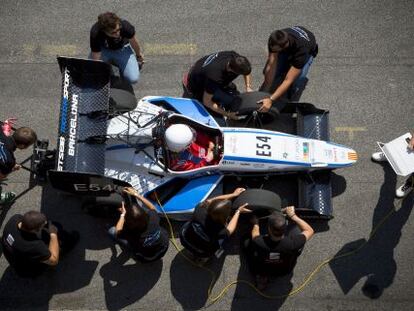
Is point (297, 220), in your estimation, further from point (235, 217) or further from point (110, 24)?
point (110, 24)

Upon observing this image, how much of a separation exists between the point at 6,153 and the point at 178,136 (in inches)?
87.0

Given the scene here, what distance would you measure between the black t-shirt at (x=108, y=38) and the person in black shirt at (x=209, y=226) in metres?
2.83

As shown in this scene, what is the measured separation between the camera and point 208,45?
25.1 feet

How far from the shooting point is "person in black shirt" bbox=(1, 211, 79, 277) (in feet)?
16.4

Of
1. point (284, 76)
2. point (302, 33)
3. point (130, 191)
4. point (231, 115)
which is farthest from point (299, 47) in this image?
point (130, 191)

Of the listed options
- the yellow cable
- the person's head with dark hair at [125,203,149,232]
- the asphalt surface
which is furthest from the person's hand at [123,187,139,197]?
the asphalt surface

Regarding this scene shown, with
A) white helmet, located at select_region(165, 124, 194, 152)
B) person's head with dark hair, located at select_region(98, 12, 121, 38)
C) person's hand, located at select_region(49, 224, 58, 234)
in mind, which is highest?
person's head with dark hair, located at select_region(98, 12, 121, 38)

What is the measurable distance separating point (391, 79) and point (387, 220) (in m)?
2.49

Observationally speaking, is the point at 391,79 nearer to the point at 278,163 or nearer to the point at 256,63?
the point at 256,63

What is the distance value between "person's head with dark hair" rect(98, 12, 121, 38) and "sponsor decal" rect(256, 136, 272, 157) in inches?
97.5

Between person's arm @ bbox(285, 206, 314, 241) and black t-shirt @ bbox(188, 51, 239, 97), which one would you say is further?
black t-shirt @ bbox(188, 51, 239, 97)

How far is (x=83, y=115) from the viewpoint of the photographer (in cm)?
587

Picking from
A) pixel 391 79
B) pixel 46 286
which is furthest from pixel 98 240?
pixel 391 79

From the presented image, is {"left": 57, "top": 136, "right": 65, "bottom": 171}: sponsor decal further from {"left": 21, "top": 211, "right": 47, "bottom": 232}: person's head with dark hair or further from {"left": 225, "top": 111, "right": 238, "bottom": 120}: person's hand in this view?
{"left": 225, "top": 111, "right": 238, "bottom": 120}: person's hand
